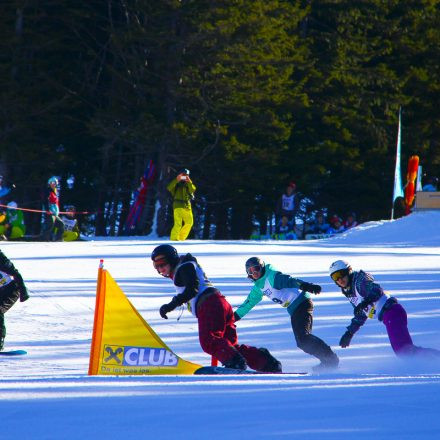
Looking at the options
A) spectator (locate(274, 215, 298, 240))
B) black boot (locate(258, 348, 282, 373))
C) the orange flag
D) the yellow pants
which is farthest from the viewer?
spectator (locate(274, 215, 298, 240))

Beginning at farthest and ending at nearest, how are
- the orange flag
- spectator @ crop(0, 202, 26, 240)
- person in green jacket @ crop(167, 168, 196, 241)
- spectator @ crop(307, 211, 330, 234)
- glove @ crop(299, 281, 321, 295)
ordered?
1. spectator @ crop(307, 211, 330, 234)
2. spectator @ crop(0, 202, 26, 240)
3. person in green jacket @ crop(167, 168, 196, 241)
4. glove @ crop(299, 281, 321, 295)
5. the orange flag

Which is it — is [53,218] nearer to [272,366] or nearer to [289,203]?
[289,203]

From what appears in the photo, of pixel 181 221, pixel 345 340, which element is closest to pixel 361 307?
pixel 345 340

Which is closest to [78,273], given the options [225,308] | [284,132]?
[225,308]

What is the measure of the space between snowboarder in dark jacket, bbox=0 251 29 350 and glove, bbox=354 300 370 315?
3.23 metres

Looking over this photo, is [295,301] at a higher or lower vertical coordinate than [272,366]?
higher

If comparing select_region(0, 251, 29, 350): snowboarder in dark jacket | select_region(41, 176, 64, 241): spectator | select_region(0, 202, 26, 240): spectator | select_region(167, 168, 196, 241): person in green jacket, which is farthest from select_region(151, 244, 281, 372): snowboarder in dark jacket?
select_region(0, 202, 26, 240): spectator

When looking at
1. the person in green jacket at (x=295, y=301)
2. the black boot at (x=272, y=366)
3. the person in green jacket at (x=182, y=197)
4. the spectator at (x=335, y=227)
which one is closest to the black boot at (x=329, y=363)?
the person in green jacket at (x=295, y=301)

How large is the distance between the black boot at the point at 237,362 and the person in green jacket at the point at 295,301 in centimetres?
70

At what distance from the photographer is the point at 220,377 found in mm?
7609

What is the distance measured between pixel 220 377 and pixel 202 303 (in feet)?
4.03

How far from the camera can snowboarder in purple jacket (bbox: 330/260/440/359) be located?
948 cm

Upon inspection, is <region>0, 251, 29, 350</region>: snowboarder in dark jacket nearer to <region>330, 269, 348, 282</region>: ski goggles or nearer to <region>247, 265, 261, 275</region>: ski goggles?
<region>247, 265, 261, 275</region>: ski goggles

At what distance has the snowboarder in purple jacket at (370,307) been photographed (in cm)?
948
